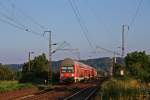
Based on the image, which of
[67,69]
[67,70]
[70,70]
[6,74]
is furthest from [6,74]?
[70,70]

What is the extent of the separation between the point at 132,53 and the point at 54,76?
1631 centimetres

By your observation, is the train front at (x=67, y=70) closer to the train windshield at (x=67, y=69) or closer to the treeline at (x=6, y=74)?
the train windshield at (x=67, y=69)

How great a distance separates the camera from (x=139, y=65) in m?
59.1

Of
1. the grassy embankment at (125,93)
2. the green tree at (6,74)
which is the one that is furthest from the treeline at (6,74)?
the grassy embankment at (125,93)

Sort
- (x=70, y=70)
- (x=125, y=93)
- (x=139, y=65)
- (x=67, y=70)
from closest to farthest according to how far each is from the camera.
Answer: (x=125, y=93) < (x=139, y=65) < (x=70, y=70) < (x=67, y=70)

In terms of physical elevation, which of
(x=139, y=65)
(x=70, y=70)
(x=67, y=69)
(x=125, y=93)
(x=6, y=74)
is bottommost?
(x=125, y=93)

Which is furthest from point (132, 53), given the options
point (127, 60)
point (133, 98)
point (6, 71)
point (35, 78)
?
point (133, 98)

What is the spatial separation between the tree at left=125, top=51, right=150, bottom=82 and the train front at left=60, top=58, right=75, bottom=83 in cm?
817

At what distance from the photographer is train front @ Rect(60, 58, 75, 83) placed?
2393 inches

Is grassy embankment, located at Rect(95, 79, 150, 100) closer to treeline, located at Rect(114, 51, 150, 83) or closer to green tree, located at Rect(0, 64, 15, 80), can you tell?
treeline, located at Rect(114, 51, 150, 83)

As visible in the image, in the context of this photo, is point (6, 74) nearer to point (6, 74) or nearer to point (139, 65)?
point (6, 74)

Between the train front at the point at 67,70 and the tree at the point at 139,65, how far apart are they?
817 cm

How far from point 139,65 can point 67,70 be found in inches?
412

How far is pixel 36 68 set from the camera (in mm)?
92000
